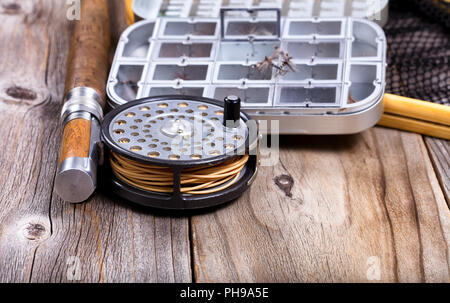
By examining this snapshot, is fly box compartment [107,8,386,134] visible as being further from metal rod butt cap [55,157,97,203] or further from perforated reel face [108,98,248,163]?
metal rod butt cap [55,157,97,203]

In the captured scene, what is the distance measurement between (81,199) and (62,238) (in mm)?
76

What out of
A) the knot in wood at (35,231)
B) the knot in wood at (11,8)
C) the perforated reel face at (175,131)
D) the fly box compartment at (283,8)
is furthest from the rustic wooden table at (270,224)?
the knot in wood at (11,8)

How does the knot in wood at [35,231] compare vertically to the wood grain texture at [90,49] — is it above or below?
below

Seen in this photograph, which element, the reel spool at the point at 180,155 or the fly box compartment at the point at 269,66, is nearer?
the reel spool at the point at 180,155

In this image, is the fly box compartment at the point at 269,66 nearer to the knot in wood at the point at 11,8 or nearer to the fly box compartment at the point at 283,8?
the fly box compartment at the point at 283,8

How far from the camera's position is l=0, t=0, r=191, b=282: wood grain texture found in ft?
3.42

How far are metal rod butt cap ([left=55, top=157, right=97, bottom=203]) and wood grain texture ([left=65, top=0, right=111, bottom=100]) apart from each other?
235mm

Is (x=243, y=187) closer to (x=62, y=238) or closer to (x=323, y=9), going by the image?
(x=62, y=238)

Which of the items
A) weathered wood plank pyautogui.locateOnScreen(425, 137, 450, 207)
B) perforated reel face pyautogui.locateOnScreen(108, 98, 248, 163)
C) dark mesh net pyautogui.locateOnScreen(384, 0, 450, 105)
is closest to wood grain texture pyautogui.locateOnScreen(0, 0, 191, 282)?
perforated reel face pyautogui.locateOnScreen(108, 98, 248, 163)

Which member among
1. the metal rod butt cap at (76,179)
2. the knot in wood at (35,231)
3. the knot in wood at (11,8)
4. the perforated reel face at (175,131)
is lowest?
the knot in wood at (11,8)

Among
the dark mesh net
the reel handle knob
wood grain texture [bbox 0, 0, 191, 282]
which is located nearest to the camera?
wood grain texture [bbox 0, 0, 191, 282]

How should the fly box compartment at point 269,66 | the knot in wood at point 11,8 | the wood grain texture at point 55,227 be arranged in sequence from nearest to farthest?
the wood grain texture at point 55,227, the fly box compartment at point 269,66, the knot in wood at point 11,8

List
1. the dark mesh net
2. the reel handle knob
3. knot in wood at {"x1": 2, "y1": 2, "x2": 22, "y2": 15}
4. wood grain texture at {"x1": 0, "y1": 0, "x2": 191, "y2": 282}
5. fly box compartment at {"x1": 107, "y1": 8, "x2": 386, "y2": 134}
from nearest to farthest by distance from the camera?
wood grain texture at {"x1": 0, "y1": 0, "x2": 191, "y2": 282} → the reel handle knob → fly box compartment at {"x1": 107, "y1": 8, "x2": 386, "y2": 134} → the dark mesh net → knot in wood at {"x1": 2, "y1": 2, "x2": 22, "y2": 15}

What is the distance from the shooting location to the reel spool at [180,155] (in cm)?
111
